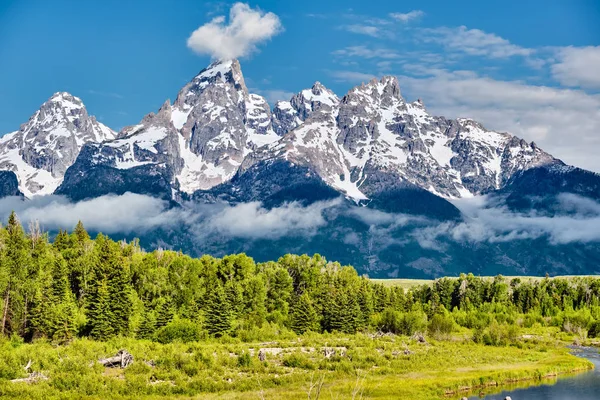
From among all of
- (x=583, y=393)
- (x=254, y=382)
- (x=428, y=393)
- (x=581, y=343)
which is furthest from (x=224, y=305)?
(x=581, y=343)

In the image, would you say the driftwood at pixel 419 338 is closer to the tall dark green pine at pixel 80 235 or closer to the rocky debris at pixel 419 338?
the rocky debris at pixel 419 338

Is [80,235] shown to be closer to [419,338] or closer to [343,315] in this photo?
[343,315]

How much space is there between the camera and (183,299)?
485 ft

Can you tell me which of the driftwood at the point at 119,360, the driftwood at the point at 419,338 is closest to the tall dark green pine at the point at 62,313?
the driftwood at the point at 119,360

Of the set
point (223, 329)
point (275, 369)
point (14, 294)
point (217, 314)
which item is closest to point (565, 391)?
point (275, 369)

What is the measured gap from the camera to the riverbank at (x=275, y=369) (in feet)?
263

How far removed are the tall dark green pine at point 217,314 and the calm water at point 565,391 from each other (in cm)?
6265

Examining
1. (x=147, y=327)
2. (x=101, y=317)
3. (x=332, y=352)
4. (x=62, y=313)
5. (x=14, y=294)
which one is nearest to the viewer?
(x=332, y=352)

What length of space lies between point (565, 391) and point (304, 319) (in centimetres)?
6892

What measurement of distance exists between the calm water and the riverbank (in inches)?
171

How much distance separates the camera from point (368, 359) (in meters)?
105

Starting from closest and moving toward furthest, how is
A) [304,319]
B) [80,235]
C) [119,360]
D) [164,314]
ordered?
[119,360] < [164,314] < [304,319] < [80,235]

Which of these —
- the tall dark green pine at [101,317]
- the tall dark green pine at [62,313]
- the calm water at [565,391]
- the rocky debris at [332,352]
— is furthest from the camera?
the tall dark green pine at [101,317]

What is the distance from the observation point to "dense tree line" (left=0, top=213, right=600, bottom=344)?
121750 mm
